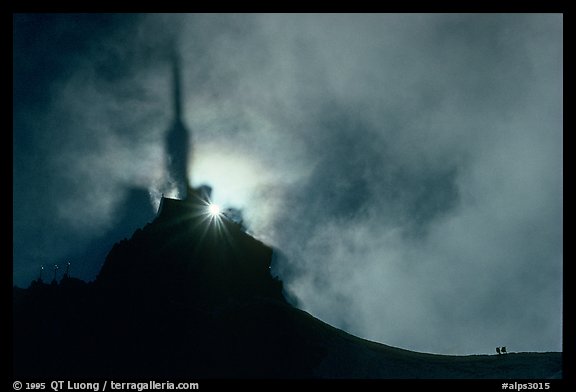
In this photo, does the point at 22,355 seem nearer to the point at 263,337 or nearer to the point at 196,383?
the point at 263,337

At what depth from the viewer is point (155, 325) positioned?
63656mm

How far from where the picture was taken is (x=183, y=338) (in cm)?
6019

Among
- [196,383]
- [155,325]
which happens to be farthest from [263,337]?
[196,383]

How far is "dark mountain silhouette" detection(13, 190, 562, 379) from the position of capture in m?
53.4

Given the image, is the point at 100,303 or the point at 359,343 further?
the point at 100,303

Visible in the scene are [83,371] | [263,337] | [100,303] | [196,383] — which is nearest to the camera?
[196,383]

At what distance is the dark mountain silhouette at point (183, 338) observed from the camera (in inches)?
2101

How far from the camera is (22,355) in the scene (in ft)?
197
